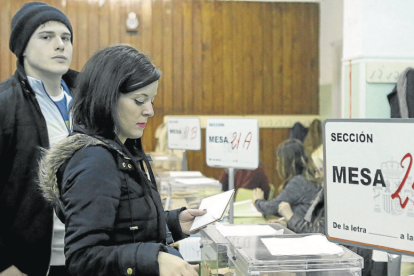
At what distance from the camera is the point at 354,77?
8.98 feet

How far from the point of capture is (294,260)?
3.87 feet

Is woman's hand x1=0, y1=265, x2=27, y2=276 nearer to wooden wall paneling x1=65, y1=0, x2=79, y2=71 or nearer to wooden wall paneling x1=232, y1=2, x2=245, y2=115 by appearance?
wooden wall paneling x1=65, y1=0, x2=79, y2=71

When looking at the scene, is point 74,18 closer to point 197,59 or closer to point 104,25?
point 104,25

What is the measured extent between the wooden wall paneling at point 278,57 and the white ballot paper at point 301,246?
6.83 meters

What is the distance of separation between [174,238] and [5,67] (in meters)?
6.80

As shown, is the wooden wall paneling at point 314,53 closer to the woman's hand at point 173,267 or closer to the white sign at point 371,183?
the white sign at point 371,183

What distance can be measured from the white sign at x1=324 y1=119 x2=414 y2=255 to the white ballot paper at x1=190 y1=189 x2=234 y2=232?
0.38m

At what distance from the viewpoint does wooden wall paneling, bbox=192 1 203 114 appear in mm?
7840

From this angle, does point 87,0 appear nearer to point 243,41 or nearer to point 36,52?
point 243,41

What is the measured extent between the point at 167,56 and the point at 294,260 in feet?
22.6

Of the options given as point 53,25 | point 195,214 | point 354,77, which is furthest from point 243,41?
point 195,214

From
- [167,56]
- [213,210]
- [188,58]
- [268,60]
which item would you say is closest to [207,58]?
[188,58]

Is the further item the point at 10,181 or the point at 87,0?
the point at 87,0

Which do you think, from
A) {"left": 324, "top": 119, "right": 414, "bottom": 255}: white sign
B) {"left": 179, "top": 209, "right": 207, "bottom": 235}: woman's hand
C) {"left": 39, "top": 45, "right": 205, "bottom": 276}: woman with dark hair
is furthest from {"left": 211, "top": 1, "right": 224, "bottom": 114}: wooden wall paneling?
{"left": 324, "top": 119, "right": 414, "bottom": 255}: white sign
